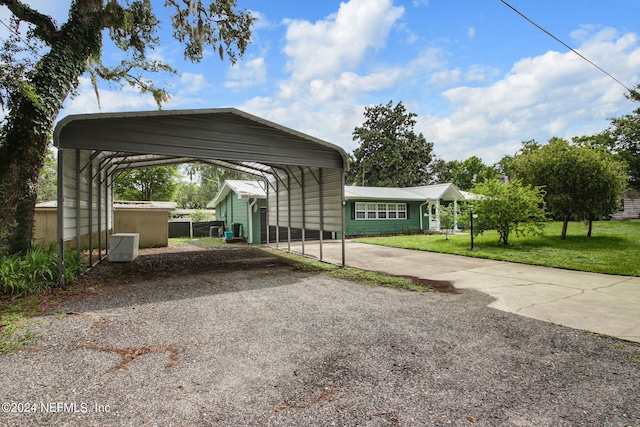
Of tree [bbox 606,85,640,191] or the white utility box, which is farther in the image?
tree [bbox 606,85,640,191]

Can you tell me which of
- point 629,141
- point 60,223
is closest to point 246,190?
point 60,223

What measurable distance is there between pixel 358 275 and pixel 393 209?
1315 centimetres

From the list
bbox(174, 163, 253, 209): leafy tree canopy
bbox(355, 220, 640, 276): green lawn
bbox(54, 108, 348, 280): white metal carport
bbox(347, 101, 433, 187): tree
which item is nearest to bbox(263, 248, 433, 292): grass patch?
bbox(54, 108, 348, 280): white metal carport

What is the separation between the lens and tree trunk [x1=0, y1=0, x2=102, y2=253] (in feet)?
20.0

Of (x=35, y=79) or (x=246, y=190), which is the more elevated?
(x=35, y=79)

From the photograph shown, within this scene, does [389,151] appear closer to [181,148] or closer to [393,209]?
[393,209]

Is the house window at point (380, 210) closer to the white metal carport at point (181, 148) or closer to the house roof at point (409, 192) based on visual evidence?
the house roof at point (409, 192)

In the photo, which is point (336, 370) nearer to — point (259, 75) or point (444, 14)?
point (444, 14)

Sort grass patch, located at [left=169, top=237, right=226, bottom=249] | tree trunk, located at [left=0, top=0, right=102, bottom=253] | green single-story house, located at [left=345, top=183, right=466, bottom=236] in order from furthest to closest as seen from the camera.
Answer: green single-story house, located at [left=345, top=183, right=466, bottom=236]
grass patch, located at [left=169, top=237, right=226, bottom=249]
tree trunk, located at [left=0, top=0, right=102, bottom=253]

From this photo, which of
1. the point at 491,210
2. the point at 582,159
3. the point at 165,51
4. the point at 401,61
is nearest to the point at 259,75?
the point at 165,51

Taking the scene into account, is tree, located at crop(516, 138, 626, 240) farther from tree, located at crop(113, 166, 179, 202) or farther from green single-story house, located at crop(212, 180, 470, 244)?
tree, located at crop(113, 166, 179, 202)

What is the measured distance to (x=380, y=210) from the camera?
64.1 ft

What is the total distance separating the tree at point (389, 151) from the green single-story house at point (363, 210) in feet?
44.6

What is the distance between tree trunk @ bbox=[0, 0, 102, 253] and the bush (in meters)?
0.63
